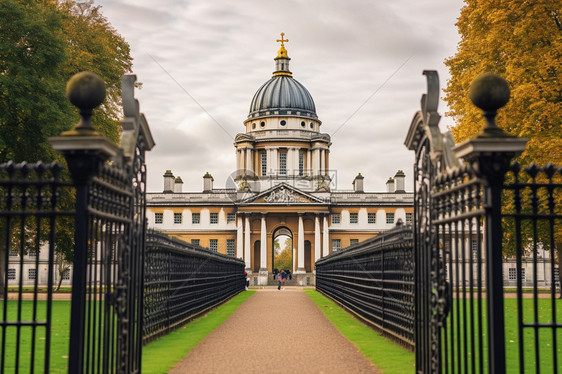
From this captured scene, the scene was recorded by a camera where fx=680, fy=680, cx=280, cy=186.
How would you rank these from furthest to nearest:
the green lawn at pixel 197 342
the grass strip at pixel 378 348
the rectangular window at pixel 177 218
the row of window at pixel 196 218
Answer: the rectangular window at pixel 177 218
the row of window at pixel 196 218
the green lawn at pixel 197 342
the grass strip at pixel 378 348

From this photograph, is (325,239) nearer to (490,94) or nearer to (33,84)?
(33,84)

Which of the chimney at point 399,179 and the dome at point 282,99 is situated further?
the dome at point 282,99

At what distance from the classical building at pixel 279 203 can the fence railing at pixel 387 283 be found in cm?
5240

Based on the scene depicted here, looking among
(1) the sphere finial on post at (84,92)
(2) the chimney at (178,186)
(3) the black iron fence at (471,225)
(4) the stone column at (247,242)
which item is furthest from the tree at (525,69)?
(2) the chimney at (178,186)

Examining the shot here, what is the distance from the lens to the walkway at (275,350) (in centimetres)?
954

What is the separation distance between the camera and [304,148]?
87500mm

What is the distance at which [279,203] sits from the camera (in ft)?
245

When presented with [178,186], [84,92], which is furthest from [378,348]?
[178,186]

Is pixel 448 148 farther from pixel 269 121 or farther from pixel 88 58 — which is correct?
pixel 269 121

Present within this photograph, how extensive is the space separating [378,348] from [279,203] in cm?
6348

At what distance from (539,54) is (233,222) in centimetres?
6018

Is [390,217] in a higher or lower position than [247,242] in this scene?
higher

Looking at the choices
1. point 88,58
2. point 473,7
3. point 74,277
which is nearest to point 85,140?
point 74,277

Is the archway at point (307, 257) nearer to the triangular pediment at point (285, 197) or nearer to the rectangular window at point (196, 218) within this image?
the triangular pediment at point (285, 197)
